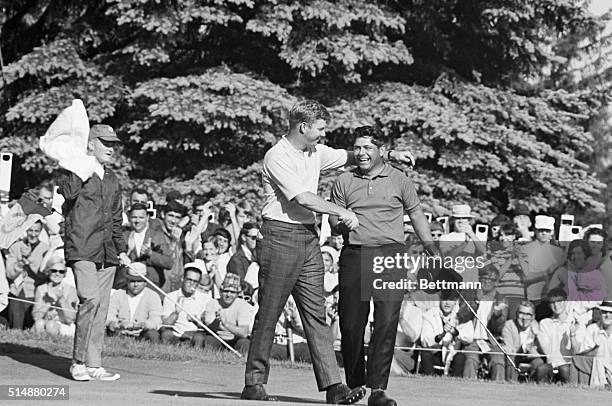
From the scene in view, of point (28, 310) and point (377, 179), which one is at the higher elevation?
point (377, 179)

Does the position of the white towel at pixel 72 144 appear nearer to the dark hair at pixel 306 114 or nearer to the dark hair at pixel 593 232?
the dark hair at pixel 306 114

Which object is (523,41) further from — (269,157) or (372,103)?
(269,157)

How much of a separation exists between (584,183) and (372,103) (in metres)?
4.17

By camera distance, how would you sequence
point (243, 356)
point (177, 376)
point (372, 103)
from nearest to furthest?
point (177, 376)
point (243, 356)
point (372, 103)

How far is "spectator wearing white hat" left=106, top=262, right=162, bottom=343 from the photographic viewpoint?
13.2m

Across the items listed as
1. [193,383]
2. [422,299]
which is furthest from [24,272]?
[193,383]

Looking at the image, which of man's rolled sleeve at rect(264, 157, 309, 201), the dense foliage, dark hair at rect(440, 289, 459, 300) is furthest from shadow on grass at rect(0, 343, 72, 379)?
the dense foliage

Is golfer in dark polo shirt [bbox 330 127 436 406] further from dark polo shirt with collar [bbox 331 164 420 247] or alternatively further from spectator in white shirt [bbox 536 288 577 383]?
spectator in white shirt [bbox 536 288 577 383]

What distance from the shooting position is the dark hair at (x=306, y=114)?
8.19 metres

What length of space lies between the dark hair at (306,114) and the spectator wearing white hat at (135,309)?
17.5ft

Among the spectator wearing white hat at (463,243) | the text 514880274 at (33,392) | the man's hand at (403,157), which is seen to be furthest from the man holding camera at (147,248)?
the man's hand at (403,157)

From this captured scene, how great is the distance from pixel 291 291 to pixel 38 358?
3335 mm

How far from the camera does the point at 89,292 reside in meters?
9.34

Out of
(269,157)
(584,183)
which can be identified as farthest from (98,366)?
(584,183)
